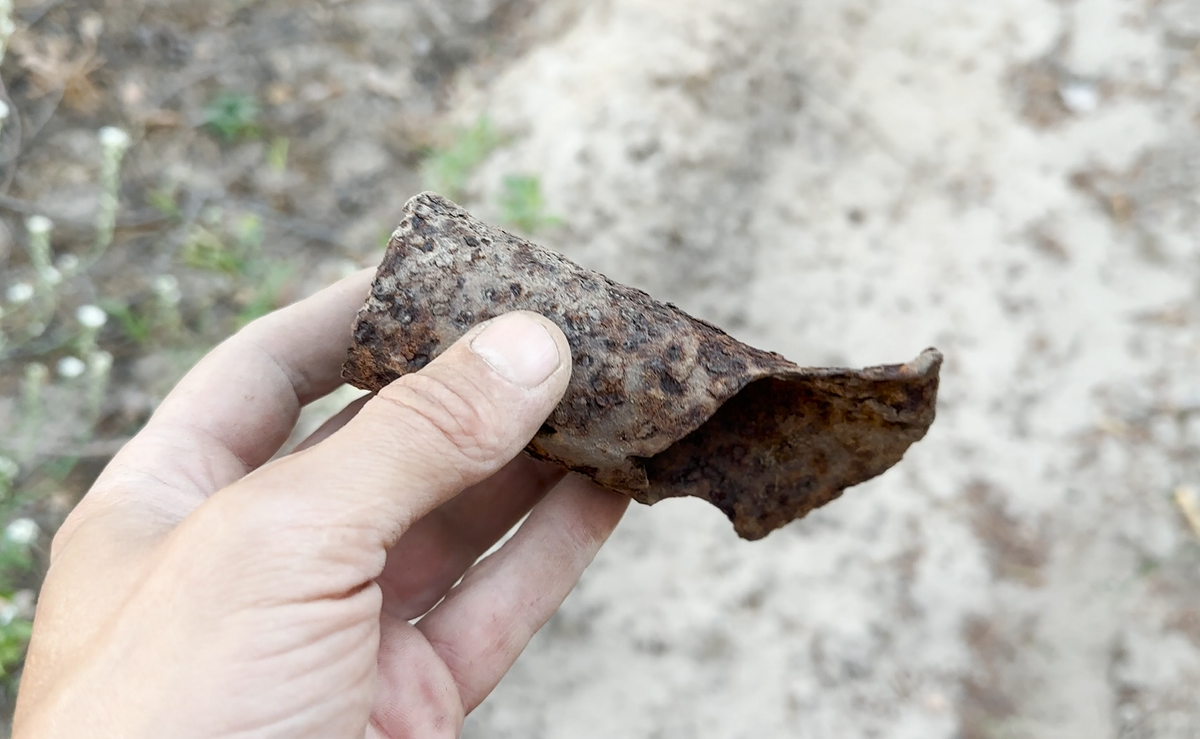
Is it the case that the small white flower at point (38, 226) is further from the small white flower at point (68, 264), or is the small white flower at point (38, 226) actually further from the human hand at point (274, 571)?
the human hand at point (274, 571)

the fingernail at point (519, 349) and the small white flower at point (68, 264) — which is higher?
the fingernail at point (519, 349)

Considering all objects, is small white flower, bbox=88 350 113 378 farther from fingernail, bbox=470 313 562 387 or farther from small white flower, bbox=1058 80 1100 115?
small white flower, bbox=1058 80 1100 115

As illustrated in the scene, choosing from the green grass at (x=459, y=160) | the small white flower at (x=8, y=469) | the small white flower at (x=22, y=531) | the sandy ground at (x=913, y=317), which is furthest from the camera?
the green grass at (x=459, y=160)

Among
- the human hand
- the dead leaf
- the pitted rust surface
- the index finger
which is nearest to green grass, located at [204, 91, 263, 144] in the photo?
the dead leaf

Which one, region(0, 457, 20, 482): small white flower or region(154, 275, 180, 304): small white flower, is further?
region(154, 275, 180, 304): small white flower

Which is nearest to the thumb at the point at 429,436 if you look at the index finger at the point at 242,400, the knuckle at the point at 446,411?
the knuckle at the point at 446,411

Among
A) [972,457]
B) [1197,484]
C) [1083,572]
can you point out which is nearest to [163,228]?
[972,457]

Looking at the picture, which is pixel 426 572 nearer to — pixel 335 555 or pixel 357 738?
pixel 357 738
